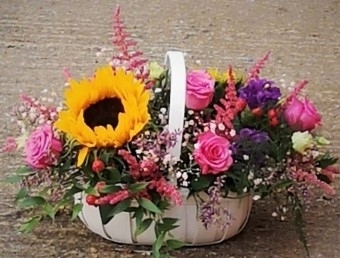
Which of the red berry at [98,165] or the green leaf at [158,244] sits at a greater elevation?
the red berry at [98,165]

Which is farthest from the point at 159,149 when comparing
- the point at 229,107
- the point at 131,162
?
the point at 229,107

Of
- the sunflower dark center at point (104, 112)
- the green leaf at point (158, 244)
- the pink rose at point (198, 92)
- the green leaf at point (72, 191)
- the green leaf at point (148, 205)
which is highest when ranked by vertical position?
the pink rose at point (198, 92)

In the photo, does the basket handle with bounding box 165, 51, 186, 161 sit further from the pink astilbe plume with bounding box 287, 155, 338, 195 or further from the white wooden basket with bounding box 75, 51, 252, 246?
the pink astilbe plume with bounding box 287, 155, 338, 195

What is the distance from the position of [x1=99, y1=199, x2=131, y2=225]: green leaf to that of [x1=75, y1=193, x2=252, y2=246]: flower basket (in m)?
0.02

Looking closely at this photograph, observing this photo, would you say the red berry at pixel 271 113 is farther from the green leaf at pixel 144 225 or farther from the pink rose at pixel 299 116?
the green leaf at pixel 144 225

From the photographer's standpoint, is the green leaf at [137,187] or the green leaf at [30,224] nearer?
the green leaf at [137,187]

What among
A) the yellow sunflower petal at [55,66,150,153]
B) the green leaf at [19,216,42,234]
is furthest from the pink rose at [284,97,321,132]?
the green leaf at [19,216,42,234]

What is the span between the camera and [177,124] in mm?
1521

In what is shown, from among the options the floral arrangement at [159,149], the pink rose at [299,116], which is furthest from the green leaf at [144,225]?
the pink rose at [299,116]

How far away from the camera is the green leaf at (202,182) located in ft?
5.07

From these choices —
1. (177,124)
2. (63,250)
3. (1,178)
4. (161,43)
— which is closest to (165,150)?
(177,124)

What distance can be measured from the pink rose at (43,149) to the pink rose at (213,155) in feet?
0.81

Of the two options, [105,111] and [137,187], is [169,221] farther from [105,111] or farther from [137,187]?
[105,111]

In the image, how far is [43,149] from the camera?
154cm
